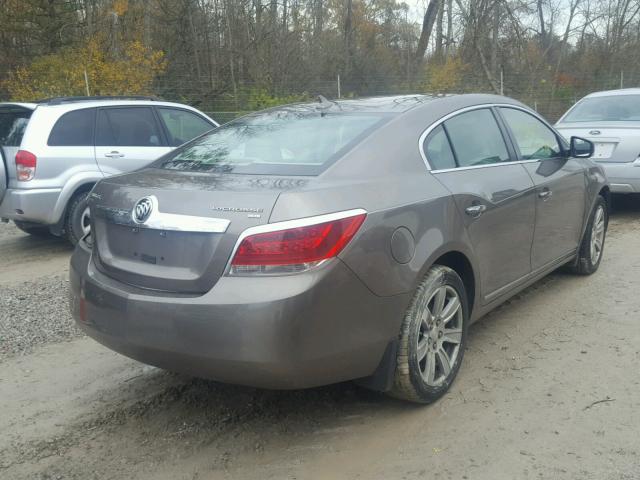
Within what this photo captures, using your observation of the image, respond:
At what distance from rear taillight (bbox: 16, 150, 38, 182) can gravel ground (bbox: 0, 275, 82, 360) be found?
1.32 metres

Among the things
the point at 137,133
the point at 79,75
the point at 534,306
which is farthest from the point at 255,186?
the point at 79,75

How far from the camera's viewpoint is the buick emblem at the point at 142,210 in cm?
310

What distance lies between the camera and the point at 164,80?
18906 millimetres

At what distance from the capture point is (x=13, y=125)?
24.0 feet

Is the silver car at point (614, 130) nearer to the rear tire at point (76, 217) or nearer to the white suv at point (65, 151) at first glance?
the white suv at point (65, 151)

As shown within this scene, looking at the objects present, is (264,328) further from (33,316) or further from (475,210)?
(33,316)

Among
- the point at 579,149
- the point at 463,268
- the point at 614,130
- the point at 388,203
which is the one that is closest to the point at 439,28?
the point at 614,130

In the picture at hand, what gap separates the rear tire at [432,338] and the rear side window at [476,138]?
0.81 m

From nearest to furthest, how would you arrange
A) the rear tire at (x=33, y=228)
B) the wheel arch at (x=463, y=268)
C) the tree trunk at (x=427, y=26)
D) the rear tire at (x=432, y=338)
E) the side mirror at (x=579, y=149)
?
1. the rear tire at (x=432, y=338)
2. the wheel arch at (x=463, y=268)
3. the side mirror at (x=579, y=149)
4. the rear tire at (x=33, y=228)
5. the tree trunk at (x=427, y=26)

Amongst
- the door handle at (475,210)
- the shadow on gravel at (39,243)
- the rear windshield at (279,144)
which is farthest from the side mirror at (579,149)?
the shadow on gravel at (39,243)

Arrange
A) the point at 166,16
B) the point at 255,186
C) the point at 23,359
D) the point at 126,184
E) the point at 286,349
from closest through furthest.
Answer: the point at 286,349, the point at 255,186, the point at 126,184, the point at 23,359, the point at 166,16

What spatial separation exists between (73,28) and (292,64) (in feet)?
22.8

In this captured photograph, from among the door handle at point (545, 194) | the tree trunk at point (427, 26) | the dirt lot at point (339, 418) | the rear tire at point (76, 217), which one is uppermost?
the tree trunk at point (427, 26)

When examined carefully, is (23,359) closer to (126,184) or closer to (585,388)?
(126,184)
